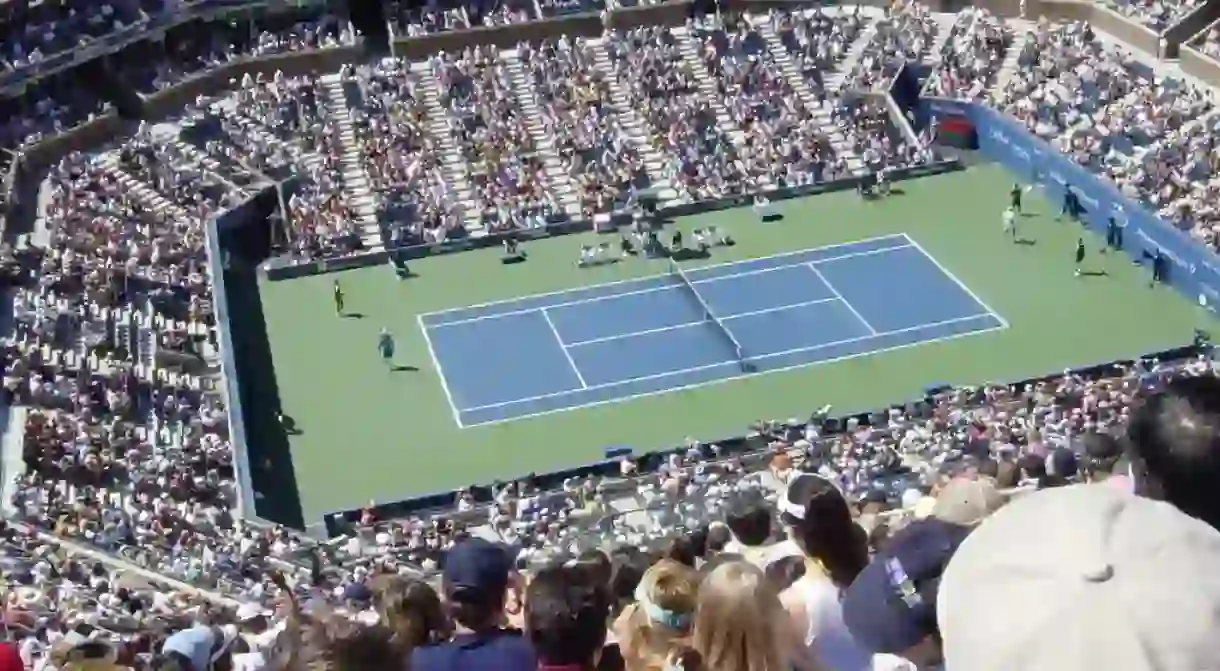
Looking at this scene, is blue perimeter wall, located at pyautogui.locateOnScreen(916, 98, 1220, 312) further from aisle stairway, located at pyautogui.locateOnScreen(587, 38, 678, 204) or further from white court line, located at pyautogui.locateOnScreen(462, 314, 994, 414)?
aisle stairway, located at pyautogui.locateOnScreen(587, 38, 678, 204)

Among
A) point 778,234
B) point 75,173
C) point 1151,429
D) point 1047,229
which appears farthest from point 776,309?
point 1151,429

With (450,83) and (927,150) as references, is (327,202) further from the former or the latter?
(927,150)

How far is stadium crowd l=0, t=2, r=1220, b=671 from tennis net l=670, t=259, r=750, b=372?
9.52 feet

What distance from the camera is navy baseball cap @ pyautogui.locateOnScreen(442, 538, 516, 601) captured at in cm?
528

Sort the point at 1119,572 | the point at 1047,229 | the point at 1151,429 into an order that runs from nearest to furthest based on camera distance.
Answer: the point at 1119,572 → the point at 1151,429 → the point at 1047,229

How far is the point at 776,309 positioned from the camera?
2809 cm

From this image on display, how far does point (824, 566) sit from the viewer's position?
560cm

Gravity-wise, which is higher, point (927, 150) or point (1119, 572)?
point (1119, 572)

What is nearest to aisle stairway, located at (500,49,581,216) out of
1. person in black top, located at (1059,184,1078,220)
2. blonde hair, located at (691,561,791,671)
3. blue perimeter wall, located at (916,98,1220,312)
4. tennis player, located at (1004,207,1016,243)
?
blue perimeter wall, located at (916,98,1220,312)

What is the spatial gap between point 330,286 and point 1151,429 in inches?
1054

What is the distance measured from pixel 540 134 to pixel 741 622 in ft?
97.6

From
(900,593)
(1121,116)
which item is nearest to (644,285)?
(1121,116)

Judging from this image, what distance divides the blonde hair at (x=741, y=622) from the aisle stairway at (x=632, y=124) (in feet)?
90.4

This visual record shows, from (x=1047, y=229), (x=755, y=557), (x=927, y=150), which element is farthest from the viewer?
(x=927, y=150)
